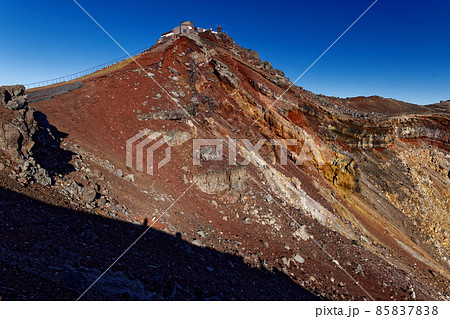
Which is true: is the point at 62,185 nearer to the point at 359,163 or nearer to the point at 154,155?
Answer: the point at 154,155

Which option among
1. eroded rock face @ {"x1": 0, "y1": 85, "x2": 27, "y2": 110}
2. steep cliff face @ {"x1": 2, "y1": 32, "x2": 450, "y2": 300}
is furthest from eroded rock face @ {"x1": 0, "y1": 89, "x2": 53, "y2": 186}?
steep cliff face @ {"x1": 2, "y1": 32, "x2": 450, "y2": 300}

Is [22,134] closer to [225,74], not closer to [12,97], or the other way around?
[12,97]

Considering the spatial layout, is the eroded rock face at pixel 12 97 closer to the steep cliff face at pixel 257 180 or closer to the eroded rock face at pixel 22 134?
the eroded rock face at pixel 22 134

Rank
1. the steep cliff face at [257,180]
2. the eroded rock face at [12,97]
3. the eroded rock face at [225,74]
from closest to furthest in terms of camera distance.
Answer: the eroded rock face at [12,97], the steep cliff face at [257,180], the eroded rock face at [225,74]

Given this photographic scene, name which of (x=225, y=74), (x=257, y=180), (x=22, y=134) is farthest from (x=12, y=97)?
(x=225, y=74)

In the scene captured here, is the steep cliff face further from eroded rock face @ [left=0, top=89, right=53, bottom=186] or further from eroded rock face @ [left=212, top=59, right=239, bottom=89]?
eroded rock face @ [left=0, top=89, right=53, bottom=186]

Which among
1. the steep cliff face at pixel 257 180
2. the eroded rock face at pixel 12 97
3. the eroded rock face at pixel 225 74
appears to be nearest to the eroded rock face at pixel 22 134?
the eroded rock face at pixel 12 97

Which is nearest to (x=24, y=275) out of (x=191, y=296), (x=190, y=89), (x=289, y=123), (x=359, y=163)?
(x=191, y=296)
